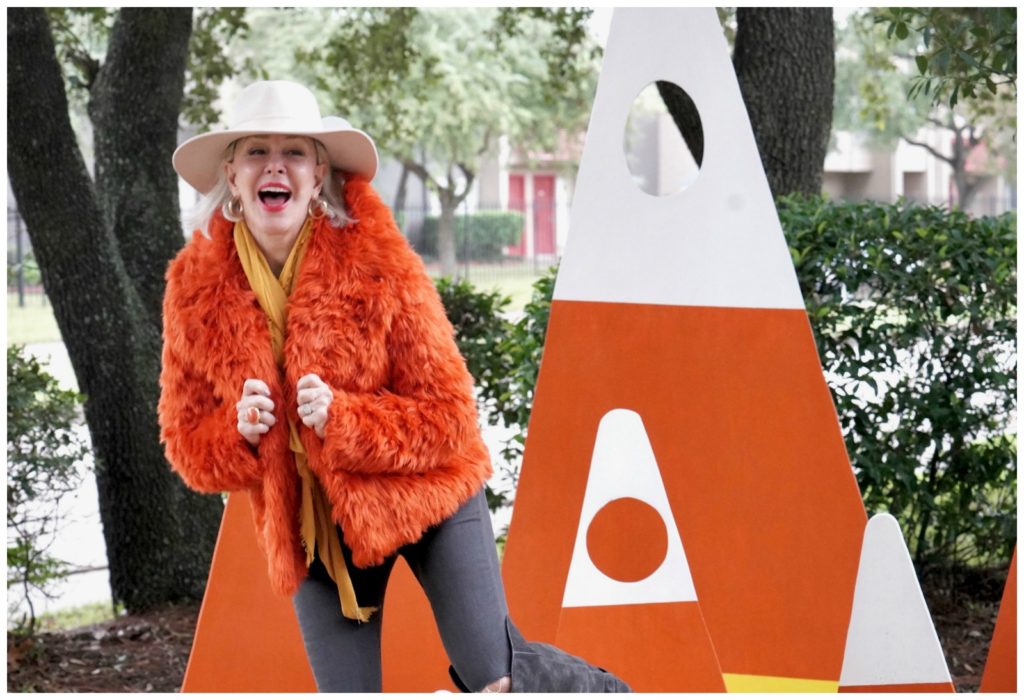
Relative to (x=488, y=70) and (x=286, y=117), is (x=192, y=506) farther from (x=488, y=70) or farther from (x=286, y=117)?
(x=488, y=70)

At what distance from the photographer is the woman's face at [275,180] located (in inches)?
108

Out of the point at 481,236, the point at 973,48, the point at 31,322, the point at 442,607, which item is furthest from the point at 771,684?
the point at 481,236

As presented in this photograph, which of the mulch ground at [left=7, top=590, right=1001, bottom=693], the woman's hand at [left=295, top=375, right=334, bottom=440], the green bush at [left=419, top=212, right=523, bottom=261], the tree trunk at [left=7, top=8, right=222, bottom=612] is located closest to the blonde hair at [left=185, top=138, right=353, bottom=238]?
the woman's hand at [left=295, top=375, right=334, bottom=440]

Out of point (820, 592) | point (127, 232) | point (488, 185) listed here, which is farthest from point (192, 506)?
point (488, 185)

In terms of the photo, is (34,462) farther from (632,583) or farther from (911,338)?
(911,338)

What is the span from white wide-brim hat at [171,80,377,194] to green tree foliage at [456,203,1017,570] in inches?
74.6

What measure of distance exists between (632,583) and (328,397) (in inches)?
50.7

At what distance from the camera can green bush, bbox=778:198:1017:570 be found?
14.8 feet

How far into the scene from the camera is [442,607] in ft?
9.25

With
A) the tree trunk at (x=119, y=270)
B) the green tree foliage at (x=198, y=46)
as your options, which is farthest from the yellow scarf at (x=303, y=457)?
the green tree foliage at (x=198, y=46)

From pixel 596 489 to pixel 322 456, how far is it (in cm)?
113

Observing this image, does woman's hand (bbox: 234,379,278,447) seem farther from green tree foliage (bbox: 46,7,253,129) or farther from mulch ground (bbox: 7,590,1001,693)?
green tree foliage (bbox: 46,7,253,129)

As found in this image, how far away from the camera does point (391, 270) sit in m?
2.77

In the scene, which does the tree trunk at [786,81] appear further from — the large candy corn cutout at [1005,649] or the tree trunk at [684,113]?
the large candy corn cutout at [1005,649]
